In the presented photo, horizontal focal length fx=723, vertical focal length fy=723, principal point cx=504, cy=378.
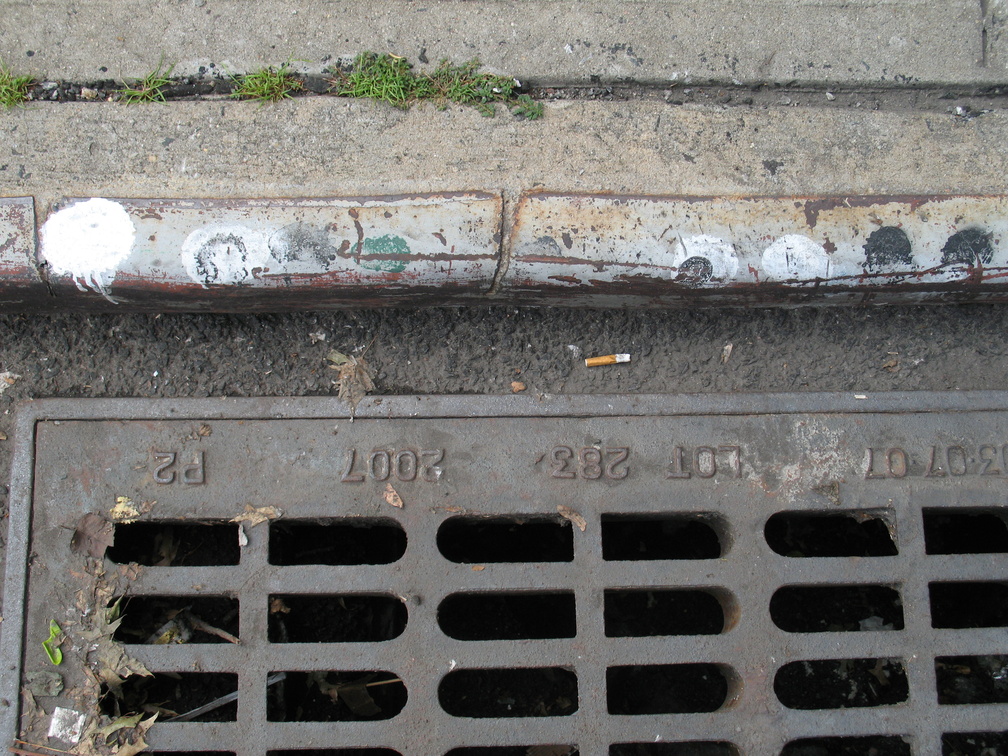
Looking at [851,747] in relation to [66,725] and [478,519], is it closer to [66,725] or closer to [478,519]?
[478,519]

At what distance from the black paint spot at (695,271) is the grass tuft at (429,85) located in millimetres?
543

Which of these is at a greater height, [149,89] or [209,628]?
[149,89]

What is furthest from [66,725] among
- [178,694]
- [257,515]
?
[257,515]

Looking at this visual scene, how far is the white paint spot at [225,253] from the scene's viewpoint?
1685mm

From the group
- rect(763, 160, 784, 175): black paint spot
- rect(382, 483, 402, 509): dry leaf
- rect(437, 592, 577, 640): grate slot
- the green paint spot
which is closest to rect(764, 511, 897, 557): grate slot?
rect(437, 592, 577, 640): grate slot

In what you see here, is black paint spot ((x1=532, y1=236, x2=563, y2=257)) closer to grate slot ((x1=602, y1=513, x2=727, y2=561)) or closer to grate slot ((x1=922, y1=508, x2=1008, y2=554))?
grate slot ((x1=602, y1=513, x2=727, y2=561))

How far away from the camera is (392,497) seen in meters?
1.82

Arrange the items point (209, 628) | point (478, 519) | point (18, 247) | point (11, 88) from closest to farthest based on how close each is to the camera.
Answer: point (18, 247)
point (11, 88)
point (478, 519)
point (209, 628)

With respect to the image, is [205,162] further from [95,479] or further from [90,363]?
[95,479]

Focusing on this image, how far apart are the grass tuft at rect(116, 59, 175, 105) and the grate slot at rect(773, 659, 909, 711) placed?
95.2 inches

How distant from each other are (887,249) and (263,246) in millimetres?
1489

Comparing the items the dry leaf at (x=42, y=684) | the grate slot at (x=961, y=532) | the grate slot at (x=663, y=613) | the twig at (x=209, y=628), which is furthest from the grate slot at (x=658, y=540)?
the dry leaf at (x=42, y=684)

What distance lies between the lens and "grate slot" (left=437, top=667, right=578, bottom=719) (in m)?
2.23

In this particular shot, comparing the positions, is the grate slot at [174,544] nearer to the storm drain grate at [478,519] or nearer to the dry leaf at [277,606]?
the storm drain grate at [478,519]
